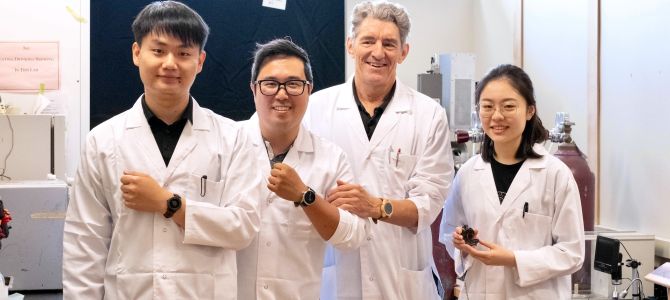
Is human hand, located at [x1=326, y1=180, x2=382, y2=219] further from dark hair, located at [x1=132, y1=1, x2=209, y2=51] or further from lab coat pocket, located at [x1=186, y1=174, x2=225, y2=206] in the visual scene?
dark hair, located at [x1=132, y1=1, x2=209, y2=51]

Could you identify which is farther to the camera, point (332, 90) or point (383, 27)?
point (332, 90)

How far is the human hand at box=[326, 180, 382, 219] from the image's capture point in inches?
65.5

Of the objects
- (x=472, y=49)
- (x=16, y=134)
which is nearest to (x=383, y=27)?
(x=16, y=134)

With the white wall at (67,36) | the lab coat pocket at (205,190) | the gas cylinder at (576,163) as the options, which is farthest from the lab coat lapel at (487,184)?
the white wall at (67,36)

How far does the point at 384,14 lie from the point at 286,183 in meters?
0.64

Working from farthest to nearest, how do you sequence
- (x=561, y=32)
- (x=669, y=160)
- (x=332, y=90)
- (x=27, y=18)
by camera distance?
(x=27, y=18), (x=561, y=32), (x=669, y=160), (x=332, y=90)

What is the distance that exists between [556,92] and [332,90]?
6.53ft

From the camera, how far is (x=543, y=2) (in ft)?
12.5

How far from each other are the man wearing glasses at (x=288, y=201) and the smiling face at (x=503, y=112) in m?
0.39

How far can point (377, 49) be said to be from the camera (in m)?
1.91

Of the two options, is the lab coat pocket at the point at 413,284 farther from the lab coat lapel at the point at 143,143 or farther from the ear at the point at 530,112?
the lab coat lapel at the point at 143,143

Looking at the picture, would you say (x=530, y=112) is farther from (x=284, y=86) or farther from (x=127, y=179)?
(x=127, y=179)

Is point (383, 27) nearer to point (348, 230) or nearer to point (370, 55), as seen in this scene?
point (370, 55)

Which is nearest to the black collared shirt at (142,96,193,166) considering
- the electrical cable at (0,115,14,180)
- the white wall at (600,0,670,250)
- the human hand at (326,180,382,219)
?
the human hand at (326,180,382,219)
